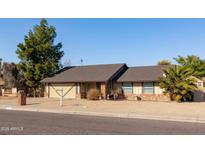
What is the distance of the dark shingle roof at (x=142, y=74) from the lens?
1148 inches

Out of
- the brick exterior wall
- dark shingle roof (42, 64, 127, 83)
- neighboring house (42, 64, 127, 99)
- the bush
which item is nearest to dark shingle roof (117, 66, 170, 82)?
neighboring house (42, 64, 127, 99)

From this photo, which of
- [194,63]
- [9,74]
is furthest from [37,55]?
[194,63]

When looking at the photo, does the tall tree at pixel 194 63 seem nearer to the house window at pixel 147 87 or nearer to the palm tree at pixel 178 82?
the house window at pixel 147 87

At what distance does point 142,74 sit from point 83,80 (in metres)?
7.11

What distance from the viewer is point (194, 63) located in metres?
50.1

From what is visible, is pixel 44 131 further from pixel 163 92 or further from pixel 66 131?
pixel 163 92

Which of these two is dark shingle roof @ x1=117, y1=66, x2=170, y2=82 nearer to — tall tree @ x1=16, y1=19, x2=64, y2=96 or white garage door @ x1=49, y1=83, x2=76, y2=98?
white garage door @ x1=49, y1=83, x2=76, y2=98

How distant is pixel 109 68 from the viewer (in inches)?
1341

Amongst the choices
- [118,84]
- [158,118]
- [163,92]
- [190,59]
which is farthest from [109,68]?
[190,59]

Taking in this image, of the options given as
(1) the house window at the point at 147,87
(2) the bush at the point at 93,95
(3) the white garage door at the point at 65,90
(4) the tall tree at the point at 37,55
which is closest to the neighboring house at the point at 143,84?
(1) the house window at the point at 147,87

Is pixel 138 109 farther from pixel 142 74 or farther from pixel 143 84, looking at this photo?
pixel 142 74

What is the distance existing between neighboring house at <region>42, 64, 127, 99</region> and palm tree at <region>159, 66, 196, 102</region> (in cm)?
704

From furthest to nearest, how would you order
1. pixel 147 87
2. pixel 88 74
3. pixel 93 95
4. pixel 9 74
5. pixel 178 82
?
1. pixel 9 74
2. pixel 88 74
3. pixel 93 95
4. pixel 147 87
5. pixel 178 82

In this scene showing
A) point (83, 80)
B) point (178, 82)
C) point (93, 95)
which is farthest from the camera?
point (83, 80)
